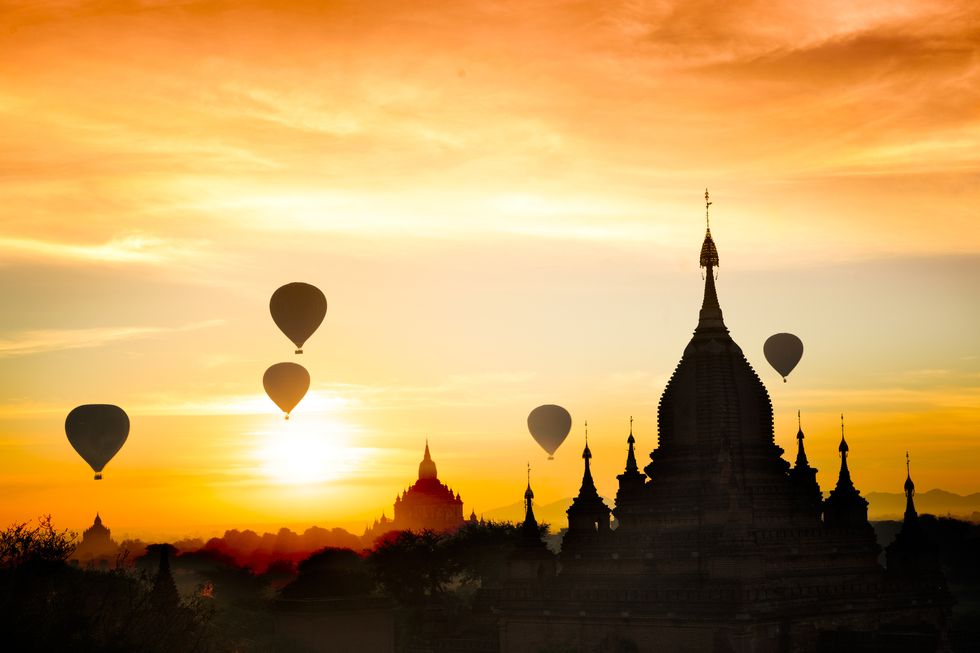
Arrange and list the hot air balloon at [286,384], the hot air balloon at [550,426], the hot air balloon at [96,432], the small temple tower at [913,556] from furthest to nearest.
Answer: the hot air balloon at [550,426] → the hot air balloon at [96,432] → the hot air balloon at [286,384] → the small temple tower at [913,556]

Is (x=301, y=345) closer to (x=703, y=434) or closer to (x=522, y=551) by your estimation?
(x=522, y=551)

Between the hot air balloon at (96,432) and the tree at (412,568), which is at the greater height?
the hot air balloon at (96,432)

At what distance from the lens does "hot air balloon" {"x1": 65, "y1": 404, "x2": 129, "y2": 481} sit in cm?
9825

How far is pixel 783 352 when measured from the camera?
3679 inches

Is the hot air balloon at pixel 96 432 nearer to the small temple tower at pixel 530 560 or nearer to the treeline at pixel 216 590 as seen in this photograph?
the treeline at pixel 216 590

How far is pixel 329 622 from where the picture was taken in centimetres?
9144

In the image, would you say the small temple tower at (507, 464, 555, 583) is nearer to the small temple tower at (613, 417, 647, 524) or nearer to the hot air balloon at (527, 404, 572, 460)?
the small temple tower at (613, 417, 647, 524)

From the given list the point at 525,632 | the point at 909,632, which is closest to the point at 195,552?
the point at 525,632

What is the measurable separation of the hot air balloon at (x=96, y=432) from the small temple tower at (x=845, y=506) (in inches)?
1795

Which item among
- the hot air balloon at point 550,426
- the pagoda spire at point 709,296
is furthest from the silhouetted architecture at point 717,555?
the hot air balloon at point 550,426

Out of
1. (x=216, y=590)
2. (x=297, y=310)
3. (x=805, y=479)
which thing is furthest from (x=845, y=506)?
(x=216, y=590)

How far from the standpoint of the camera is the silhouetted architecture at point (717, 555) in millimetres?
68750

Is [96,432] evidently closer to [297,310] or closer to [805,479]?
[297,310]

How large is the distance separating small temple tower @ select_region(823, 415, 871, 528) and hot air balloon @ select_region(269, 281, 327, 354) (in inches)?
1187
